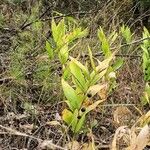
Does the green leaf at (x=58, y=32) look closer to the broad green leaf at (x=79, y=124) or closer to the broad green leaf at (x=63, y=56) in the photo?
the broad green leaf at (x=63, y=56)

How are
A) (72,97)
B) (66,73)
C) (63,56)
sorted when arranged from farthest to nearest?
(63,56) → (66,73) → (72,97)

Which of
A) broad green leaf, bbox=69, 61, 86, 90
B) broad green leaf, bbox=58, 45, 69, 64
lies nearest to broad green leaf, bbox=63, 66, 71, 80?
broad green leaf, bbox=58, 45, 69, 64

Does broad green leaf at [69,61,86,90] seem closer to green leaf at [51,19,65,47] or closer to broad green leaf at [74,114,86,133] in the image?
broad green leaf at [74,114,86,133]

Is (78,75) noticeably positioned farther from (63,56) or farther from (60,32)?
(60,32)

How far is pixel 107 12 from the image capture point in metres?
2.70

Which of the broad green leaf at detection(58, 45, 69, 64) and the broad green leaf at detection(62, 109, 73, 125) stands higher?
the broad green leaf at detection(58, 45, 69, 64)

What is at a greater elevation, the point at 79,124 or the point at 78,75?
the point at 78,75

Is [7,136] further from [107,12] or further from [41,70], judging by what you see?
[107,12]

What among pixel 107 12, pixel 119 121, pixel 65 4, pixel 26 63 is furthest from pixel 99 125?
pixel 65 4

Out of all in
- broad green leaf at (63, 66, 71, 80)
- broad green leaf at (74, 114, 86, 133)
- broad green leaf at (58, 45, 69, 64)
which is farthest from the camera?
broad green leaf at (58, 45, 69, 64)

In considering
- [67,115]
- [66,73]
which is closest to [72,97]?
[67,115]

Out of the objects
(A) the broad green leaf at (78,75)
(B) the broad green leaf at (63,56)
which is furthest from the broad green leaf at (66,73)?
(A) the broad green leaf at (78,75)

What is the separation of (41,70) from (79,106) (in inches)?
19.2

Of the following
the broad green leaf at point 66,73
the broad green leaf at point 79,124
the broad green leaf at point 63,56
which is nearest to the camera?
the broad green leaf at point 79,124
